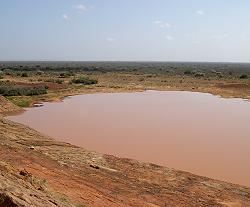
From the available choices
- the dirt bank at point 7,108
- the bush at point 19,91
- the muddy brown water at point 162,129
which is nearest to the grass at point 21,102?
the muddy brown water at point 162,129

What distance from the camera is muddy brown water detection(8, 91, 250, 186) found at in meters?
14.9

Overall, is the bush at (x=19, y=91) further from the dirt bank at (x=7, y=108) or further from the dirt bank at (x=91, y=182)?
the dirt bank at (x=91, y=182)

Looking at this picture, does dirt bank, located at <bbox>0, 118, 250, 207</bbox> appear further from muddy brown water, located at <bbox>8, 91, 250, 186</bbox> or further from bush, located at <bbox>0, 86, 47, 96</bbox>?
bush, located at <bbox>0, 86, 47, 96</bbox>

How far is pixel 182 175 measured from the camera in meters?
12.3

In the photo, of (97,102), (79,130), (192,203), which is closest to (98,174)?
(192,203)

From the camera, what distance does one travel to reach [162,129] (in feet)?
67.1

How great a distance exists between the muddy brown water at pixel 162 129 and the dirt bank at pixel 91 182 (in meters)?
1.89

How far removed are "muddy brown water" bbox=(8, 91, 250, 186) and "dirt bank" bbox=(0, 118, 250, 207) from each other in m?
1.89

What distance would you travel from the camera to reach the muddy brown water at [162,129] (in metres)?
14.9

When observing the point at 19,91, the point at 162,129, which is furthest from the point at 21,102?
the point at 162,129

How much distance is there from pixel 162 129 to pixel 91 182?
10423 mm

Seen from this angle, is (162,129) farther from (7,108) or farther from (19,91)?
(19,91)

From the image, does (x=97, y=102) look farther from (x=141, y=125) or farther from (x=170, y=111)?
(x=141, y=125)

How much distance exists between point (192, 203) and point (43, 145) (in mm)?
6384
